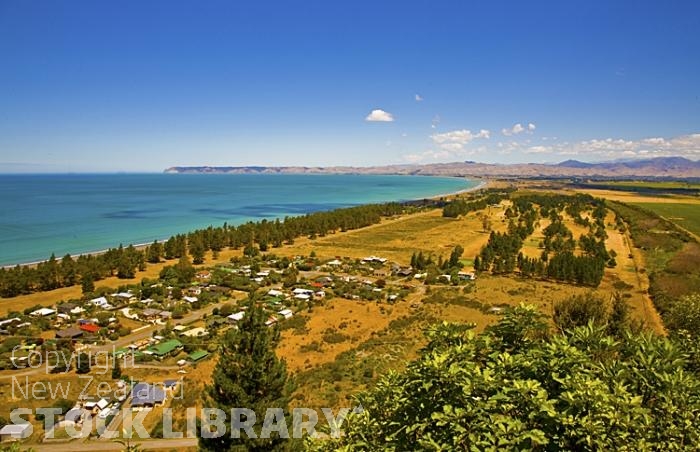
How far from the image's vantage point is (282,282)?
167 ft

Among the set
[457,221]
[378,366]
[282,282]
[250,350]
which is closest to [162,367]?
[378,366]

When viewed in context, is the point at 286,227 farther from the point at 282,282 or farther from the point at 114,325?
the point at 114,325

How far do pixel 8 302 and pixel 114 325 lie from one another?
1889 centimetres

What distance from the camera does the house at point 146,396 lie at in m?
21.9

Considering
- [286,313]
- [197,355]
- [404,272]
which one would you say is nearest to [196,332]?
[197,355]

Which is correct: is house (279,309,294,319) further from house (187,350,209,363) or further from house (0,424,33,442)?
house (0,424,33,442)

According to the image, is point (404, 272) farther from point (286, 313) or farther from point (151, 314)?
point (151, 314)

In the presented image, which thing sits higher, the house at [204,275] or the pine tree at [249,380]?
the pine tree at [249,380]

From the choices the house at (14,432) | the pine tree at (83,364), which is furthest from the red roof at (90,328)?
the house at (14,432)

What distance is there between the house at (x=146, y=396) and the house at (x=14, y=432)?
463 cm

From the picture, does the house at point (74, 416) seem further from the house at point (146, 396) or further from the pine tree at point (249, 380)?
the pine tree at point (249, 380)

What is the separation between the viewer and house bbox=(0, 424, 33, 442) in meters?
18.6

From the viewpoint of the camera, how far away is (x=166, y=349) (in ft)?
98.1

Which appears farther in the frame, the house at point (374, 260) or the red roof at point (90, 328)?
the house at point (374, 260)
